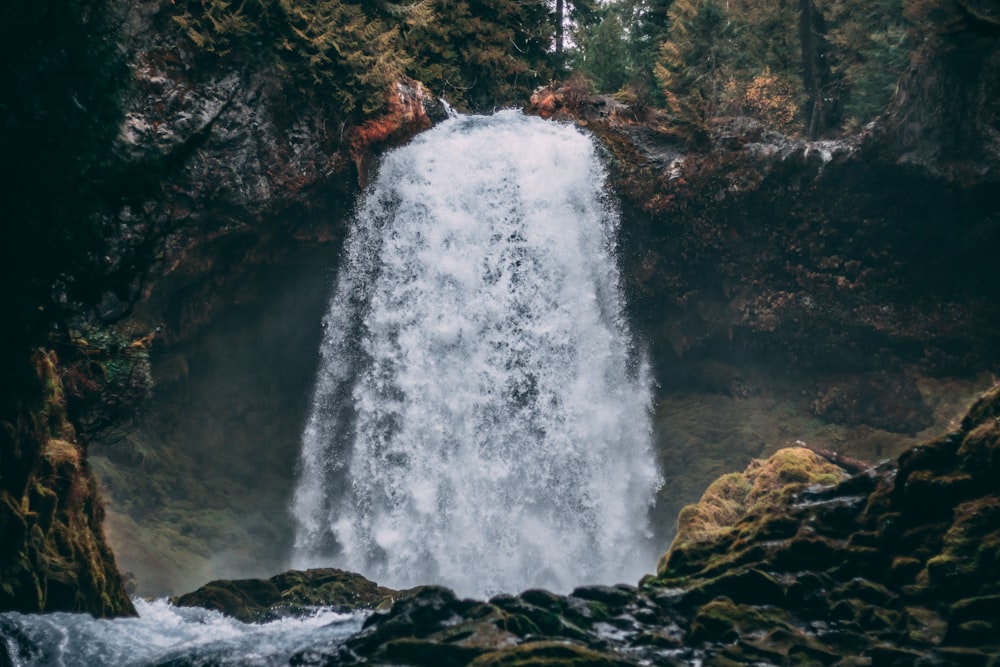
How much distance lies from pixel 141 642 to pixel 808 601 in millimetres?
8129

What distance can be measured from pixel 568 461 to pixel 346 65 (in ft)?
39.9

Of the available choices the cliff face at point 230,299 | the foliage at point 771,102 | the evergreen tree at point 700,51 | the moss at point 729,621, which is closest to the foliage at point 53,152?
the moss at point 729,621

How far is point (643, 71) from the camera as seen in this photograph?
1323 inches

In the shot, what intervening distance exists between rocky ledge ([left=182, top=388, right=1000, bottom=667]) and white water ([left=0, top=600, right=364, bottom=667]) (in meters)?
0.90

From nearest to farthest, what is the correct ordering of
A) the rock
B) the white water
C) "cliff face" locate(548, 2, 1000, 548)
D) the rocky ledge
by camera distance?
the rocky ledge
the white water
the rock
"cliff face" locate(548, 2, 1000, 548)

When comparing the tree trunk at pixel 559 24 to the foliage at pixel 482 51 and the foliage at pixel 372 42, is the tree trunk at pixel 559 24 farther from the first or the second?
the foliage at pixel 372 42

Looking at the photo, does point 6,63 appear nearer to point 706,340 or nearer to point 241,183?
point 241,183

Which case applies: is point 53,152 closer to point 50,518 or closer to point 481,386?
point 50,518

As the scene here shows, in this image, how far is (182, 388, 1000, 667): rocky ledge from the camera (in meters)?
7.66

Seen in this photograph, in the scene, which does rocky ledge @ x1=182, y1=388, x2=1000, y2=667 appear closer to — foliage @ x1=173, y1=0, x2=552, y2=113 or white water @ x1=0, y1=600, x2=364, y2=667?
white water @ x1=0, y1=600, x2=364, y2=667

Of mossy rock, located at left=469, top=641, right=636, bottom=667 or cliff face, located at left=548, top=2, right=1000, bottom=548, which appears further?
cliff face, located at left=548, top=2, right=1000, bottom=548

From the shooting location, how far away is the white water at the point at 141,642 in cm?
848

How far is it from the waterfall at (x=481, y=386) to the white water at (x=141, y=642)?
9.50m

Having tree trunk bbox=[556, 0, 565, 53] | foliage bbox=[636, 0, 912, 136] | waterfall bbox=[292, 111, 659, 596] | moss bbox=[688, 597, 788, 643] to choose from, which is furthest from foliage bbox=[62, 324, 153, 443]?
tree trunk bbox=[556, 0, 565, 53]
